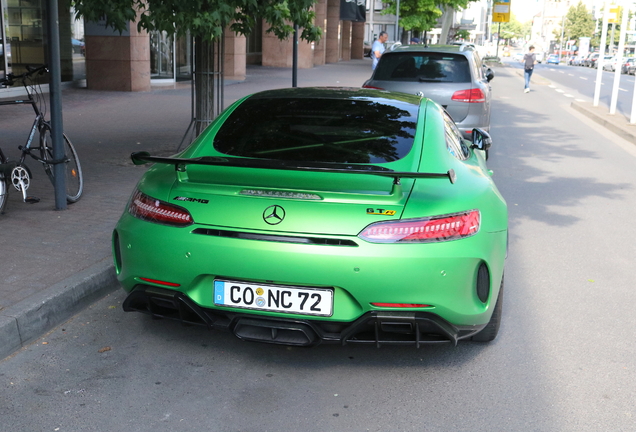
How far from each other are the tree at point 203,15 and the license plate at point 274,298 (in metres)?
4.53

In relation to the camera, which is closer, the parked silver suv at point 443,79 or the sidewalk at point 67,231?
the sidewalk at point 67,231

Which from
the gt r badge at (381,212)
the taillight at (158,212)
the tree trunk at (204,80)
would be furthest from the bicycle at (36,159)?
the gt r badge at (381,212)

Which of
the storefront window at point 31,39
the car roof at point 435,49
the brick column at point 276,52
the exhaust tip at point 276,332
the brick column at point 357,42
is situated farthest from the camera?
the brick column at point 357,42

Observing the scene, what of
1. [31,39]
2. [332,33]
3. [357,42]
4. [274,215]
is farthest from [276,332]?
[357,42]

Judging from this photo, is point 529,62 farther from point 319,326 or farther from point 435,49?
point 319,326

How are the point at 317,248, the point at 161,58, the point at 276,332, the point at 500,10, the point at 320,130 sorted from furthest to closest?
the point at 500,10, the point at 161,58, the point at 320,130, the point at 276,332, the point at 317,248

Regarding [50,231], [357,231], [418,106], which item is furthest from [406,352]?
[50,231]

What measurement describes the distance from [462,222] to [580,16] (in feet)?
504

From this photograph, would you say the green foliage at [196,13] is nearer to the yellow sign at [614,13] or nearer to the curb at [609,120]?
the curb at [609,120]

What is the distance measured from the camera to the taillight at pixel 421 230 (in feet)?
11.3

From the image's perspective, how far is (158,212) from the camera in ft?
12.4

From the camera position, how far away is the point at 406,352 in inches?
164

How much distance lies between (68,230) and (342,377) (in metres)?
3.23

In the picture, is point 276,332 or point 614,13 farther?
point 614,13
